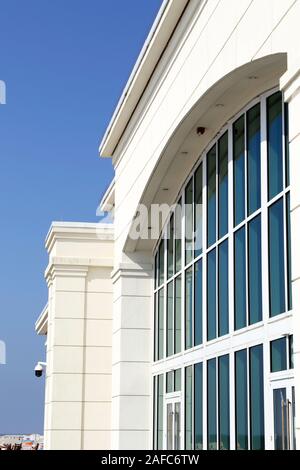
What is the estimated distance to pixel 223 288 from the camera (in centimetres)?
1513

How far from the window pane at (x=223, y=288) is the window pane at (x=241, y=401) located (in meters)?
0.98

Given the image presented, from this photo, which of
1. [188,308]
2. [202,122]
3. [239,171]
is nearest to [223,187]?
[239,171]

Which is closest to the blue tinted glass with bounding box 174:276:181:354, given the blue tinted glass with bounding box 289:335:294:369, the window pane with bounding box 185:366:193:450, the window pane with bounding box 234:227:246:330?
the window pane with bounding box 185:366:193:450

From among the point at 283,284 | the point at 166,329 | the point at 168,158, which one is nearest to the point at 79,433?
the point at 166,329

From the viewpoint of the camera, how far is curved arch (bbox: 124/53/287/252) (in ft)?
42.1

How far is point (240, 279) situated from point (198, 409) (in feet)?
11.4

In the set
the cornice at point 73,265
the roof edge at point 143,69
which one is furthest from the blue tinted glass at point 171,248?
the cornice at point 73,265

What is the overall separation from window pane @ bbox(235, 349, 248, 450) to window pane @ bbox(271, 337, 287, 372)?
3.99 feet

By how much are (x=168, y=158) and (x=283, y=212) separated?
568 cm

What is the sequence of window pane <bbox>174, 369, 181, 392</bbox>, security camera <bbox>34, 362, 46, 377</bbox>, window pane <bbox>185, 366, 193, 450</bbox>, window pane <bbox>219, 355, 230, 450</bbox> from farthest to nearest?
security camera <bbox>34, 362, 46, 377</bbox>, window pane <bbox>174, 369, 181, 392</bbox>, window pane <bbox>185, 366, 193, 450</bbox>, window pane <bbox>219, 355, 230, 450</bbox>

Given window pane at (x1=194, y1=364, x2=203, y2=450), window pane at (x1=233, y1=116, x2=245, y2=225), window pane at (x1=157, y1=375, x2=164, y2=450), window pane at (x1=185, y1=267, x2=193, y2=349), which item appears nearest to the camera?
window pane at (x1=233, y1=116, x2=245, y2=225)

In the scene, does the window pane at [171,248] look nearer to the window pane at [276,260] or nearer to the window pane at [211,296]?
the window pane at [211,296]

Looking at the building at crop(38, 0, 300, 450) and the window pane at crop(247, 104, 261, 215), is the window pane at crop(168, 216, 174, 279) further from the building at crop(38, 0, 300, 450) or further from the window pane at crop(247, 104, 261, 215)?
the window pane at crop(247, 104, 261, 215)

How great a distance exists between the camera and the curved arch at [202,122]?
12.8m
